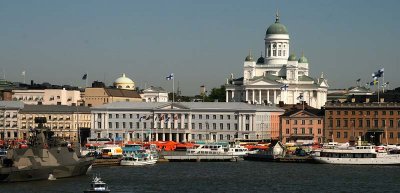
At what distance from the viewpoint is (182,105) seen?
167m

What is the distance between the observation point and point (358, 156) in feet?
370

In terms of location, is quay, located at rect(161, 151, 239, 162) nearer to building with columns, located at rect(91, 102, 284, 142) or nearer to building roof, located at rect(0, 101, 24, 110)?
building with columns, located at rect(91, 102, 284, 142)

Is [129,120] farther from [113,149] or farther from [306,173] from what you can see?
[306,173]

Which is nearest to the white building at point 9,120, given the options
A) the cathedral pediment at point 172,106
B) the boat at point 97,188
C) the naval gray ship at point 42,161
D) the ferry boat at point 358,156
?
the cathedral pediment at point 172,106

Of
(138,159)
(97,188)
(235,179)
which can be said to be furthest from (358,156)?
(97,188)

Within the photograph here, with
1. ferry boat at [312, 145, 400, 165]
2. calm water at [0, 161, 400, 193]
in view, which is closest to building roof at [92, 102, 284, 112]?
ferry boat at [312, 145, 400, 165]

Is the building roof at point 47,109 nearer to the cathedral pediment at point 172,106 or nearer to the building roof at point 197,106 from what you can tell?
the building roof at point 197,106

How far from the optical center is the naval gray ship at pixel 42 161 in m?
81.6

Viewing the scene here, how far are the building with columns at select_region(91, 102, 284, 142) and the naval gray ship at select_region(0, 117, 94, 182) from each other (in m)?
74.0

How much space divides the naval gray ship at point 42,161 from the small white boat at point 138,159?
19.6 m

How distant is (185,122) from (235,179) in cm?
7551

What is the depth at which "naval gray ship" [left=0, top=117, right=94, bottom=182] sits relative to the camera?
81.6 meters

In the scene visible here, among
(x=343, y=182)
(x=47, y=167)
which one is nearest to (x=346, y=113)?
(x=343, y=182)

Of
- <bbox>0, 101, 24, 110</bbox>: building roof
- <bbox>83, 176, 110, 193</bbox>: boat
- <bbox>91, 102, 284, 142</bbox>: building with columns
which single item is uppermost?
<bbox>0, 101, 24, 110</bbox>: building roof
